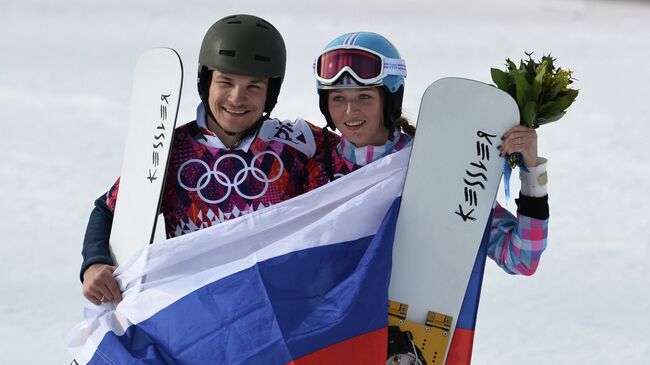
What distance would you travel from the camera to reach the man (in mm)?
2699

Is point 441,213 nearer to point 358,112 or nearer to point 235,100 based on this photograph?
point 358,112

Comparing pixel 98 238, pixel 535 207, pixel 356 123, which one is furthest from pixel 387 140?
pixel 98 238

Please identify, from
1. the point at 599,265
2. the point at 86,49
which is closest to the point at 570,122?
the point at 599,265

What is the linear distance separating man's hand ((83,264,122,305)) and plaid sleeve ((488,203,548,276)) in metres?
0.99

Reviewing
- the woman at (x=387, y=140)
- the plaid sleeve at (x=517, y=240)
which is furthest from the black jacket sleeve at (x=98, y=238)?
the plaid sleeve at (x=517, y=240)

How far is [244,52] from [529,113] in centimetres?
78

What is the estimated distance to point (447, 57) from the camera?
757 centimetres

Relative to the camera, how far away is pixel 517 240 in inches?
99.7

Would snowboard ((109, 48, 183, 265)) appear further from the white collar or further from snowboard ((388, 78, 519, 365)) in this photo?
snowboard ((388, 78, 519, 365))

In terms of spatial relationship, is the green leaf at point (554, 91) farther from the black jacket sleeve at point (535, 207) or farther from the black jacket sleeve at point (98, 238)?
the black jacket sleeve at point (98, 238)

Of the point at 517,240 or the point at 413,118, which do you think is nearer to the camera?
the point at 517,240

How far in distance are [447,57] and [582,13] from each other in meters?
2.04

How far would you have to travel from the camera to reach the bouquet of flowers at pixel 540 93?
2494 mm

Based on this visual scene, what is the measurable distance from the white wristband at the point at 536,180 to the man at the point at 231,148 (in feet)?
2.00
